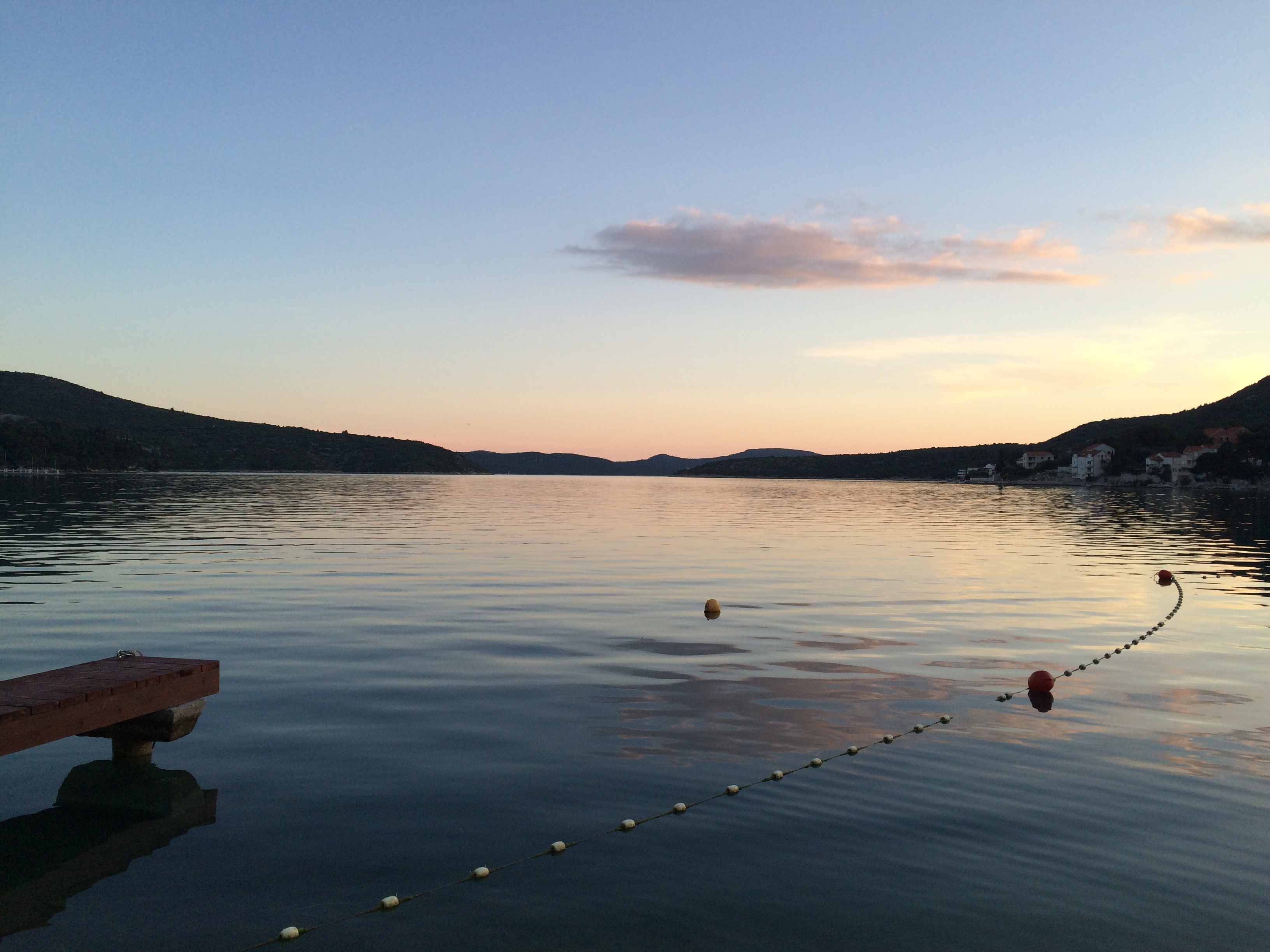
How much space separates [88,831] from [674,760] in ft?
24.0

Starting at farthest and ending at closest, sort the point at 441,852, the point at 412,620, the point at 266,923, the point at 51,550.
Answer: the point at 51,550 < the point at 412,620 < the point at 441,852 < the point at 266,923

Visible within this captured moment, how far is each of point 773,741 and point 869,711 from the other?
8.80 ft

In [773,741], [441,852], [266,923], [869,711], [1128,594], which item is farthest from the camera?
[1128,594]

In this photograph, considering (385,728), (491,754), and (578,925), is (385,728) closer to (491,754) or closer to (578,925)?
(491,754)

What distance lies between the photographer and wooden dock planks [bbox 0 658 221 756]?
34.1ft

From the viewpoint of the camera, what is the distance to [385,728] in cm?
1441

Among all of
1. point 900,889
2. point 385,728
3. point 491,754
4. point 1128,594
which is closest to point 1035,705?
point 900,889

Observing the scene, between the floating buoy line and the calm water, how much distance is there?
5.3 inches

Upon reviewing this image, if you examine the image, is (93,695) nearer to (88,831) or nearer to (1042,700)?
(88,831)

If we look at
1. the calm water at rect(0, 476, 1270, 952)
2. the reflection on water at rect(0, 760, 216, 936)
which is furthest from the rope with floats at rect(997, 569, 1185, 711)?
the reflection on water at rect(0, 760, 216, 936)

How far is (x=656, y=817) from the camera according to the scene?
10922mm

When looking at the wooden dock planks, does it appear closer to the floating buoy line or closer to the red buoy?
the floating buoy line

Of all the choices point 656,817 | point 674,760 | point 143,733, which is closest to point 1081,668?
point 674,760

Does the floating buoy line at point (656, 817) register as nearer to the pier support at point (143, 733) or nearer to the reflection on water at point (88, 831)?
the reflection on water at point (88, 831)
